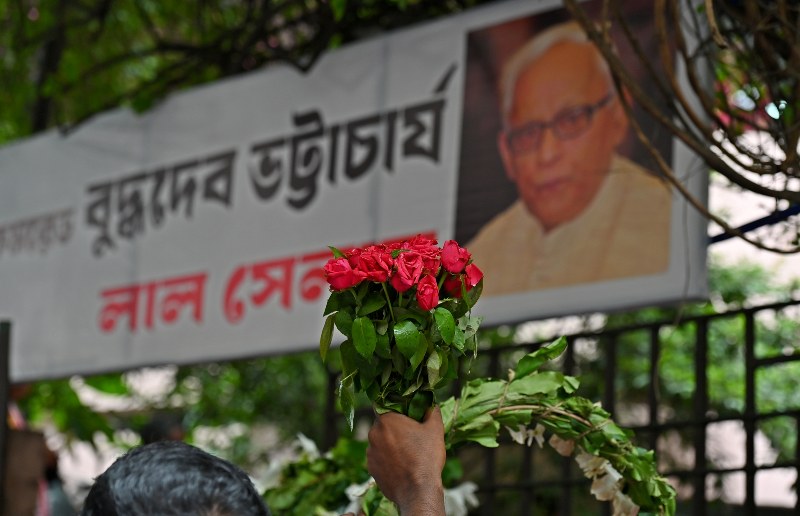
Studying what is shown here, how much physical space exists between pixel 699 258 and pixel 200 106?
2.36 m

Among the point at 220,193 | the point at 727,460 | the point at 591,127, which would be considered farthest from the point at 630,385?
the point at 591,127

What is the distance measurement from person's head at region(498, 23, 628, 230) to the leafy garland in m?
1.46

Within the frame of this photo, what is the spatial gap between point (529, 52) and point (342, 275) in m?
2.25

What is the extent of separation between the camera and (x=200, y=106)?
5.30 m

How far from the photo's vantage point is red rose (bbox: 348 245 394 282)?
7.12 ft

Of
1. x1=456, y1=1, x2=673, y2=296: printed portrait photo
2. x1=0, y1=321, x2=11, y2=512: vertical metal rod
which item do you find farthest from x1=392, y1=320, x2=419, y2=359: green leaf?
x1=0, y1=321, x2=11, y2=512: vertical metal rod

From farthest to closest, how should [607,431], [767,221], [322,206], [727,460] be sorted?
[727,460] → [322,206] → [767,221] → [607,431]

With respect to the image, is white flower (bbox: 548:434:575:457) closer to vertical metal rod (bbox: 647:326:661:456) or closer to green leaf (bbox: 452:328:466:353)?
green leaf (bbox: 452:328:466:353)

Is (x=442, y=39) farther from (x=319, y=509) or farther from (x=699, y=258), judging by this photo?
(x=319, y=509)

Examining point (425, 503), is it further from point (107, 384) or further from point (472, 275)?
point (107, 384)

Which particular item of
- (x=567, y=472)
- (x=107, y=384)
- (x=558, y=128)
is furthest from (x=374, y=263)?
(x=107, y=384)

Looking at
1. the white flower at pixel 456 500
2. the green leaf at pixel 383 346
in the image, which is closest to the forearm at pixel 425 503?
the green leaf at pixel 383 346

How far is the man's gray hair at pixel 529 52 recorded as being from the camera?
4168 millimetres

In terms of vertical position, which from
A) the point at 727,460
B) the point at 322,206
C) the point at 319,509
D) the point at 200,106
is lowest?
the point at 319,509
